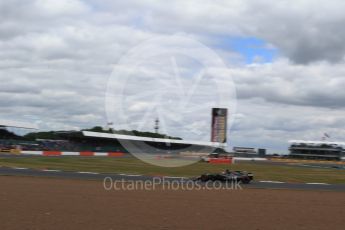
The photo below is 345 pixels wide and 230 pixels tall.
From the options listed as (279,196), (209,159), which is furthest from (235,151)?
(279,196)

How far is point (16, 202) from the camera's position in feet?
58.3

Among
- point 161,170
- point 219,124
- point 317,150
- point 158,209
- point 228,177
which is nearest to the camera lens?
point 158,209

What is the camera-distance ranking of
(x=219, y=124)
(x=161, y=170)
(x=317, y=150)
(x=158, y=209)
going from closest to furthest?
(x=158, y=209) → (x=161, y=170) → (x=219, y=124) → (x=317, y=150)

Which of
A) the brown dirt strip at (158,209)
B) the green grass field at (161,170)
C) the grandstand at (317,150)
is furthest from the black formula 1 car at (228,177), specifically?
the grandstand at (317,150)

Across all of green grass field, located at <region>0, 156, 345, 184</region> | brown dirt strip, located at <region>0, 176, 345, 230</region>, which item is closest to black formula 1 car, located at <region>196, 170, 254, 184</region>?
green grass field, located at <region>0, 156, 345, 184</region>

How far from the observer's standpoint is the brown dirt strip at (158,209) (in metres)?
13.9

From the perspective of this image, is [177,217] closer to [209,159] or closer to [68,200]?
[68,200]

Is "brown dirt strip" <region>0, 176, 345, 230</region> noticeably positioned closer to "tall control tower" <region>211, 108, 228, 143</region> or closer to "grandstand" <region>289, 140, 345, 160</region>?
"tall control tower" <region>211, 108, 228, 143</region>

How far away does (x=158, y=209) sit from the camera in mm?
17281

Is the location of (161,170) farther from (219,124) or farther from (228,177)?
(219,124)

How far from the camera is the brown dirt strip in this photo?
45.7ft

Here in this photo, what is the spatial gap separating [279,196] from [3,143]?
76.0m

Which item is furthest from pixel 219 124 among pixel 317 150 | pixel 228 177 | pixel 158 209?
pixel 158 209

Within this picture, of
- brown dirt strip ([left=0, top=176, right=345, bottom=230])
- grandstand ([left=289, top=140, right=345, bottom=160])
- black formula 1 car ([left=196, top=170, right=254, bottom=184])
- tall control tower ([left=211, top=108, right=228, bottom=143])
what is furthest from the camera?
grandstand ([left=289, top=140, right=345, bottom=160])
